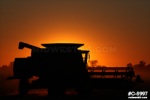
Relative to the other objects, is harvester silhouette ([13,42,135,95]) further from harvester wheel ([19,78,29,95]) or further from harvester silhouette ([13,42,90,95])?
harvester wheel ([19,78,29,95])

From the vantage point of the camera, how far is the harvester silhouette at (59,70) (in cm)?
2102

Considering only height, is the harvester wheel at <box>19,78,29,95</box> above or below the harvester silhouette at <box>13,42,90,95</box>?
below

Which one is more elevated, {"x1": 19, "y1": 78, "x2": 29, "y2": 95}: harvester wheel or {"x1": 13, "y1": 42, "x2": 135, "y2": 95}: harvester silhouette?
{"x1": 13, "y1": 42, "x2": 135, "y2": 95}: harvester silhouette

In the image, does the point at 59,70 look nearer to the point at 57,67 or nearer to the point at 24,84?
the point at 57,67

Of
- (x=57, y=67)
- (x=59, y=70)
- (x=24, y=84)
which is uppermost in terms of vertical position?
(x=57, y=67)

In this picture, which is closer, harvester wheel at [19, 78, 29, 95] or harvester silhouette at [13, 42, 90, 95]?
harvester silhouette at [13, 42, 90, 95]

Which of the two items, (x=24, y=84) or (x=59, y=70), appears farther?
(x=24, y=84)

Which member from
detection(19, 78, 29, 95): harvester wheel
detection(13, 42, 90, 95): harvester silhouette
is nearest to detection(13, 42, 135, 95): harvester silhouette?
detection(13, 42, 90, 95): harvester silhouette

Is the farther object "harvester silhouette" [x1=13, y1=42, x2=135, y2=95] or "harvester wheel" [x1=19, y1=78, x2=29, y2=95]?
"harvester wheel" [x1=19, y1=78, x2=29, y2=95]

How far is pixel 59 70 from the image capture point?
20938 millimetres

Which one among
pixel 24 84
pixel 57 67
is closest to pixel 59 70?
pixel 57 67

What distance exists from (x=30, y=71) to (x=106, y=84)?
17.4 ft

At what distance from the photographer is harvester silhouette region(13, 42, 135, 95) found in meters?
21.0

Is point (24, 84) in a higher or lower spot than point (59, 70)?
lower
